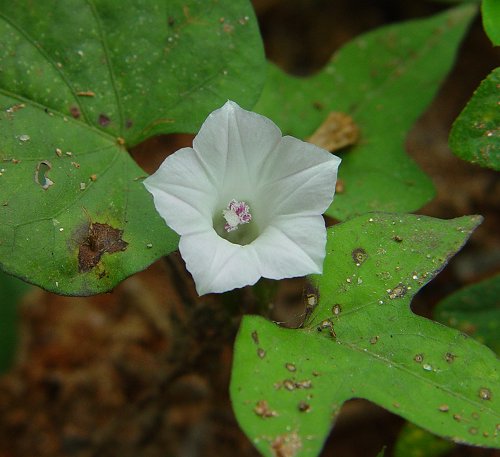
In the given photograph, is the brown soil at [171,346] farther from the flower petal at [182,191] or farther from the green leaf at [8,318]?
the flower petal at [182,191]

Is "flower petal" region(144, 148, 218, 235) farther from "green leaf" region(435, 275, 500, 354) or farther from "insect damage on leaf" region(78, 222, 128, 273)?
"green leaf" region(435, 275, 500, 354)

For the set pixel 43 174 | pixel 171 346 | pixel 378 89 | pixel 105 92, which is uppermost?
pixel 105 92

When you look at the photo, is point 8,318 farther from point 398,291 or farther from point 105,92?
point 398,291

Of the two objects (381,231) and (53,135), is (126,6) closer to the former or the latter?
(53,135)

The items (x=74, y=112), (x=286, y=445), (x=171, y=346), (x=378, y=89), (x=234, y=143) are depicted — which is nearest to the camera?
(x=286, y=445)

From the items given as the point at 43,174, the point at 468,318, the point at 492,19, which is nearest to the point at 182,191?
the point at 43,174

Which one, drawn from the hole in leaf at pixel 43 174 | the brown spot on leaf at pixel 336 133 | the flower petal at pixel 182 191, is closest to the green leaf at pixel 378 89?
the brown spot on leaf at pixel 336 133
